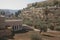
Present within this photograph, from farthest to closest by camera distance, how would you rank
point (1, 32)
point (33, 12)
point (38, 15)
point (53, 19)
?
point (33, 12) → point (38, 15) → point (53, 19) → point (1, 32)

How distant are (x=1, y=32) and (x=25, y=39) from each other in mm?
Answer: 3472

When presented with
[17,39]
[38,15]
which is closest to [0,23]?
[17,39]

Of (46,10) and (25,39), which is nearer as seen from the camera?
(25,39)

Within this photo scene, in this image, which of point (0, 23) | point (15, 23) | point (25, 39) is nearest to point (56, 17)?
point (15, 23)

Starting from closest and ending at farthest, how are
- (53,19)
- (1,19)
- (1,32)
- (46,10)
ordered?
(1,32) → (1,19) → (53,19) → (46,10)

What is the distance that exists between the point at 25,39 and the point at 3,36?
10.7 feet

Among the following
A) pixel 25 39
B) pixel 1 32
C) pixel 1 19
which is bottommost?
pixel 25 39

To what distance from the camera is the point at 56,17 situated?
34.8 meters

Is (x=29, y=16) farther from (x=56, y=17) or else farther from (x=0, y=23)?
(x=0, y=23)

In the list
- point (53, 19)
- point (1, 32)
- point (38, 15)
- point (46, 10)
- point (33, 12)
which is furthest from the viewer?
point (33, 12)

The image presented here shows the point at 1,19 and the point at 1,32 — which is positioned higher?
the point at 1,19

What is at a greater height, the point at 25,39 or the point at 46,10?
the point at 46,10

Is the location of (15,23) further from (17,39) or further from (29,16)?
(29,16)

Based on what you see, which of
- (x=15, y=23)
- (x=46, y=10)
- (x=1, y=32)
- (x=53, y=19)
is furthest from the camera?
(x=46, y=10)
